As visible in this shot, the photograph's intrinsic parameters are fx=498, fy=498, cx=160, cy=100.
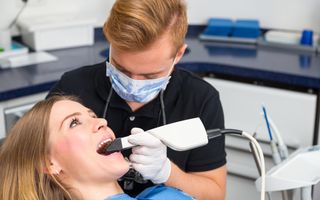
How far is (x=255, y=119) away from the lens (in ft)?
7.28

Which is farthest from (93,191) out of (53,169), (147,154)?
(147,154)

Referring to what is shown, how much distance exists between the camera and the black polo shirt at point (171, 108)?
57.9 inches

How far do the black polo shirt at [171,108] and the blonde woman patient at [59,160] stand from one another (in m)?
0.17

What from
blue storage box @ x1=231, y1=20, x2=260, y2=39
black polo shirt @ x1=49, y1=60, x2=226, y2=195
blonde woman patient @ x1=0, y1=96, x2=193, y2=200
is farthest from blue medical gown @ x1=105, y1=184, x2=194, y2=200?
blue storage box @ x1=231, y1=20, x2=260, y2=39

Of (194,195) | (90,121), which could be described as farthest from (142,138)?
(194,195)

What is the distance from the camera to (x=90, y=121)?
1.31 m

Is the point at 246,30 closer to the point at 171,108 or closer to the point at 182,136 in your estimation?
the point at 171,108

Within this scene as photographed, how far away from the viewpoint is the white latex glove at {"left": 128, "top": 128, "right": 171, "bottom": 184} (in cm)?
116

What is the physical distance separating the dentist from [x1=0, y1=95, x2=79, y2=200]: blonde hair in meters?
0.22

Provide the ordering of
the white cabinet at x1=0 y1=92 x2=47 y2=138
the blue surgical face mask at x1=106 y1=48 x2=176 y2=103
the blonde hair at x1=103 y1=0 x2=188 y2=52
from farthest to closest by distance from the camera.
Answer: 1. the white cabinet at x1=0 y1=92 x2=47 y2=138
2. the blue surgical face mask at x1=106 y1=48 x2=176 y2=103
3. the blonde hair at x1=103 y1=0 x2=188 y2=52

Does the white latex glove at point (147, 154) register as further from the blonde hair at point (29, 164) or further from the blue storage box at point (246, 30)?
the blue storage box at point (246, 30)

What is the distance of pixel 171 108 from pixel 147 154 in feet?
1.14

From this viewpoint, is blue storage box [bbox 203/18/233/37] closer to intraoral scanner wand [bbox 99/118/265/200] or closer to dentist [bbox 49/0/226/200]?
dentist [bbox 49/0/226/200]

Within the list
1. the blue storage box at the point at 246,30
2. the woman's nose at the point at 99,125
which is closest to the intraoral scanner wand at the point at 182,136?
the woman's nose at the point at 99,125
